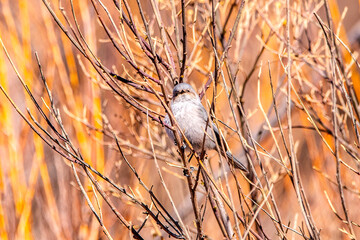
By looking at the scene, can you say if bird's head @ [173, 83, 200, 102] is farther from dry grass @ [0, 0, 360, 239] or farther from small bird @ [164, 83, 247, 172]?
dry grass @ [0, 0, 360, 239]

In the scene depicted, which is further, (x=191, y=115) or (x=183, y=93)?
(x=191, y=115)

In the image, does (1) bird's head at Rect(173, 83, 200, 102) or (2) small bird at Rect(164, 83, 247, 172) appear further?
(2) small bird at Rect(164, 83, 247, 172)

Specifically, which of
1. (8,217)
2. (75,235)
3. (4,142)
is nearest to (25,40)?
(4,142)

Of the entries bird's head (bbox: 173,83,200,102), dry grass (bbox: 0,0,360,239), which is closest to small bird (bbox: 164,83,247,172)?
bird's head (bbox: 173,83,200,102)

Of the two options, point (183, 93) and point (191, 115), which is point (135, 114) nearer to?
point (191, 115)

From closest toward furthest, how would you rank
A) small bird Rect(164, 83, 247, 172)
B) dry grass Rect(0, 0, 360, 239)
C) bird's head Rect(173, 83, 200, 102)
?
bird's head Rect(173, 83, 200, 102)
small bird Rect(164, 83, 247, 172)
dry grass Rect(0, 0, 360, 239)

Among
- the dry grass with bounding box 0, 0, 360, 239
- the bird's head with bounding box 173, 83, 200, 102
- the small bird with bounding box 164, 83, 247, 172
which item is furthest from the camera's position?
the dry grass with bounding box 0, 0, 360, 239

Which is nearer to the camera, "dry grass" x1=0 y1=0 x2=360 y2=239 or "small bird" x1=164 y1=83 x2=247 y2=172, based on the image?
"small bird" x1=164 y1=83 x2=247 y2=172

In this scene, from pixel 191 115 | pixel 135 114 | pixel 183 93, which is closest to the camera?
pixel 183 93

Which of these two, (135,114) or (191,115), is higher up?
(135,114)

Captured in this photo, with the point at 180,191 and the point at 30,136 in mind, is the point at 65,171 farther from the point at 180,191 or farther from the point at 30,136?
Answer: the point at 180,191

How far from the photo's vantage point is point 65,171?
524cm

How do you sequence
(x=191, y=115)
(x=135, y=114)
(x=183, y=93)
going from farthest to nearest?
(x=135, y=114) < (x=191, y=115) < (x=183, y=93)

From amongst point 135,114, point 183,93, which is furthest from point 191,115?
point 135,114
